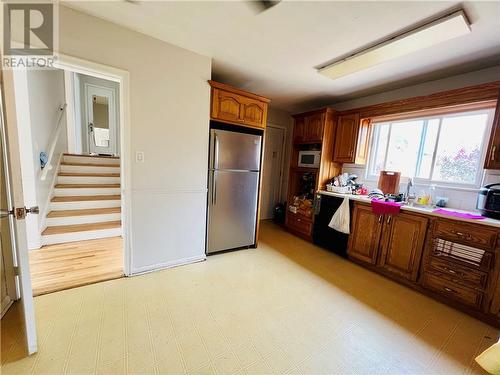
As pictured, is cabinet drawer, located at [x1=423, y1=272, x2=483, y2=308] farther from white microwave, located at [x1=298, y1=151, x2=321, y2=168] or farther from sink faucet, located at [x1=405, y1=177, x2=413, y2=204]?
white microwave, located at [x1=298, y1=151, x2=321, y2=168]

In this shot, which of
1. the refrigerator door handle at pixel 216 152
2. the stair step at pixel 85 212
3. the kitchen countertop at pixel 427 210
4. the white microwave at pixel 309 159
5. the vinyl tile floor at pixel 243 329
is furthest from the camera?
the white microwave at pixel 309 159

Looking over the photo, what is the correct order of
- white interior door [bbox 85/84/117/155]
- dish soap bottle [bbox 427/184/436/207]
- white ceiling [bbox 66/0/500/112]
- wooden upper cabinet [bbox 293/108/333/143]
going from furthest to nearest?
white interior door [bbox 85/84/117/155], wooden upper cabinet [bbox 293/108/333/143], dish soap bottle [bbox 427/184/436/207], white ceiling [bbox 66/0/500/112]

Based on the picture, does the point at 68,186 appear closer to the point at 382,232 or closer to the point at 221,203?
the point at 221,203

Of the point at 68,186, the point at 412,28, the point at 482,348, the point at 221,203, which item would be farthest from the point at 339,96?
the point at 68,186

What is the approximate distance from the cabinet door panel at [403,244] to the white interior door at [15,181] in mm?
3298

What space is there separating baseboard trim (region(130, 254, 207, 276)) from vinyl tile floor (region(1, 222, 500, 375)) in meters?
0.08

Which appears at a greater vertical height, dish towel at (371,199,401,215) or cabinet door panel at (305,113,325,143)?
cabinet door panel at (305,113,325,143)

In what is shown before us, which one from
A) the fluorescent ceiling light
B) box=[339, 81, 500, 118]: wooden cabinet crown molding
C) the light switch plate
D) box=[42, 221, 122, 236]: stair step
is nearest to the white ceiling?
the fluorescent ceiling light

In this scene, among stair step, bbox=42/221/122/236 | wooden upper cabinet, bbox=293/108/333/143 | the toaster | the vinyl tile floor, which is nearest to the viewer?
the vinyl tile floor

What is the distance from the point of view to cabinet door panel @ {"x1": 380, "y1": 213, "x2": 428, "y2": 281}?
229 cm

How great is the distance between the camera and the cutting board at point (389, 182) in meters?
2.95

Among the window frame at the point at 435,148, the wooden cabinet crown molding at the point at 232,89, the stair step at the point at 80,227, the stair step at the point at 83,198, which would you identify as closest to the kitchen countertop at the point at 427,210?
the window frame at the point at 435,148

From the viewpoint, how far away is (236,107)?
2.65m

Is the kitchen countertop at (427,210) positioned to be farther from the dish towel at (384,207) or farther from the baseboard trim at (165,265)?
the baseboard trim at (165,265)
